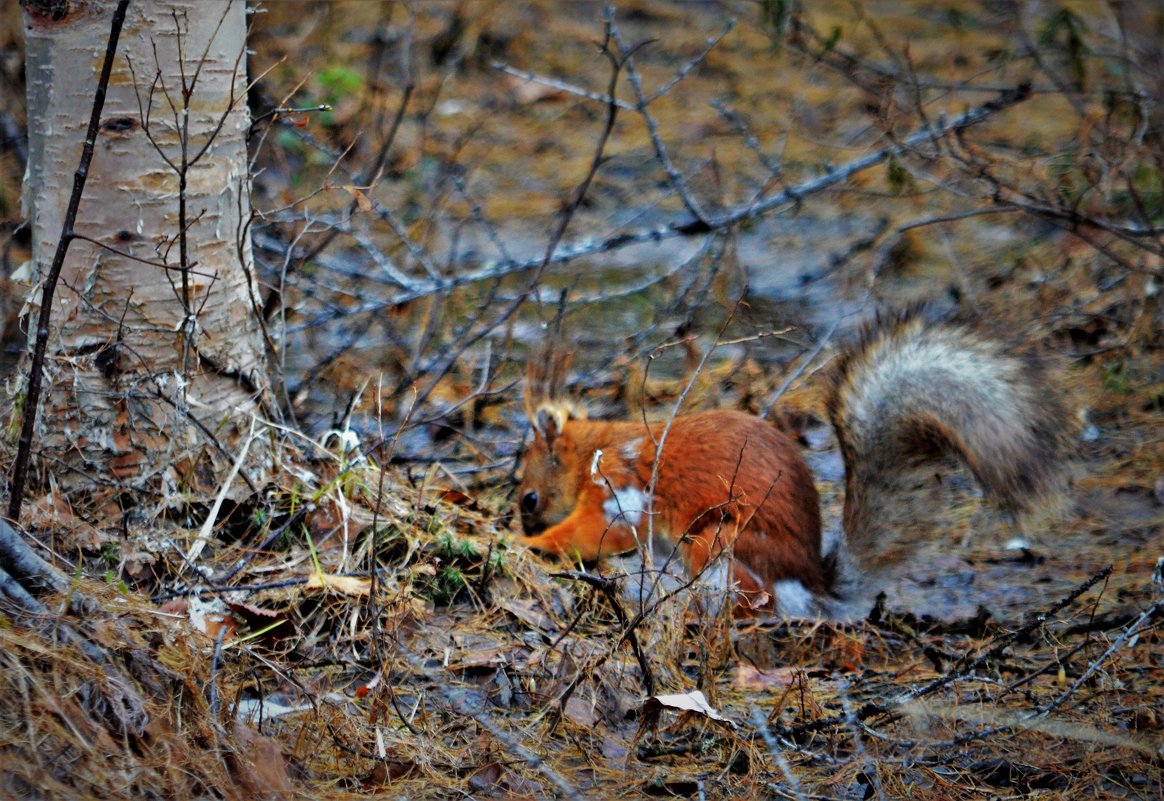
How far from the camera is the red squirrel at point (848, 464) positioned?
3.12 meters

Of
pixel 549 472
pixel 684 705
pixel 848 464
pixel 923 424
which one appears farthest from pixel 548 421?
pixel 684 705

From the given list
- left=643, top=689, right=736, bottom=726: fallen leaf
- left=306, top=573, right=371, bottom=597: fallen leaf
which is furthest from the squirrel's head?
left=643, top=689, right=736, bottom=726: fallen leaf

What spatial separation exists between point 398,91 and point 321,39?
0.55 meters

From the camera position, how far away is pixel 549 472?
404cm

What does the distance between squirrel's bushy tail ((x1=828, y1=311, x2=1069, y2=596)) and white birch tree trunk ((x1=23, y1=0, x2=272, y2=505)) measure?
175cm

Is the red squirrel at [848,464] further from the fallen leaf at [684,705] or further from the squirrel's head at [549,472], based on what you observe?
the fallen leaf at [684,705]

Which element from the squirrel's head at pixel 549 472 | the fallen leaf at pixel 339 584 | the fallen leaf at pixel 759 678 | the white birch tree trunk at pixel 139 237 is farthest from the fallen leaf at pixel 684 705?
the squirrel's head at pixel 549 472

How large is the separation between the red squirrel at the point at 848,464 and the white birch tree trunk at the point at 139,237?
1111mm

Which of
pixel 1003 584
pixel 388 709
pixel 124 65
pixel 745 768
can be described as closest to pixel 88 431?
pixel 124 65

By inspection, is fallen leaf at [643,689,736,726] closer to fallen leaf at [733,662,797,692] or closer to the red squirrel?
fallen leaf at [733,662,797,692]

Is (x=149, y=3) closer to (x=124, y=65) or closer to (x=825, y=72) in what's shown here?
(x=124, y=65)

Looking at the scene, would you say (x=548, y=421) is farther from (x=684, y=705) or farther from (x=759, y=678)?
Answer: (x=684, y=705)

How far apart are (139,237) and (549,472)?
1.75 meters

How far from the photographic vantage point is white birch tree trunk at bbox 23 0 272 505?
260 centimetres
